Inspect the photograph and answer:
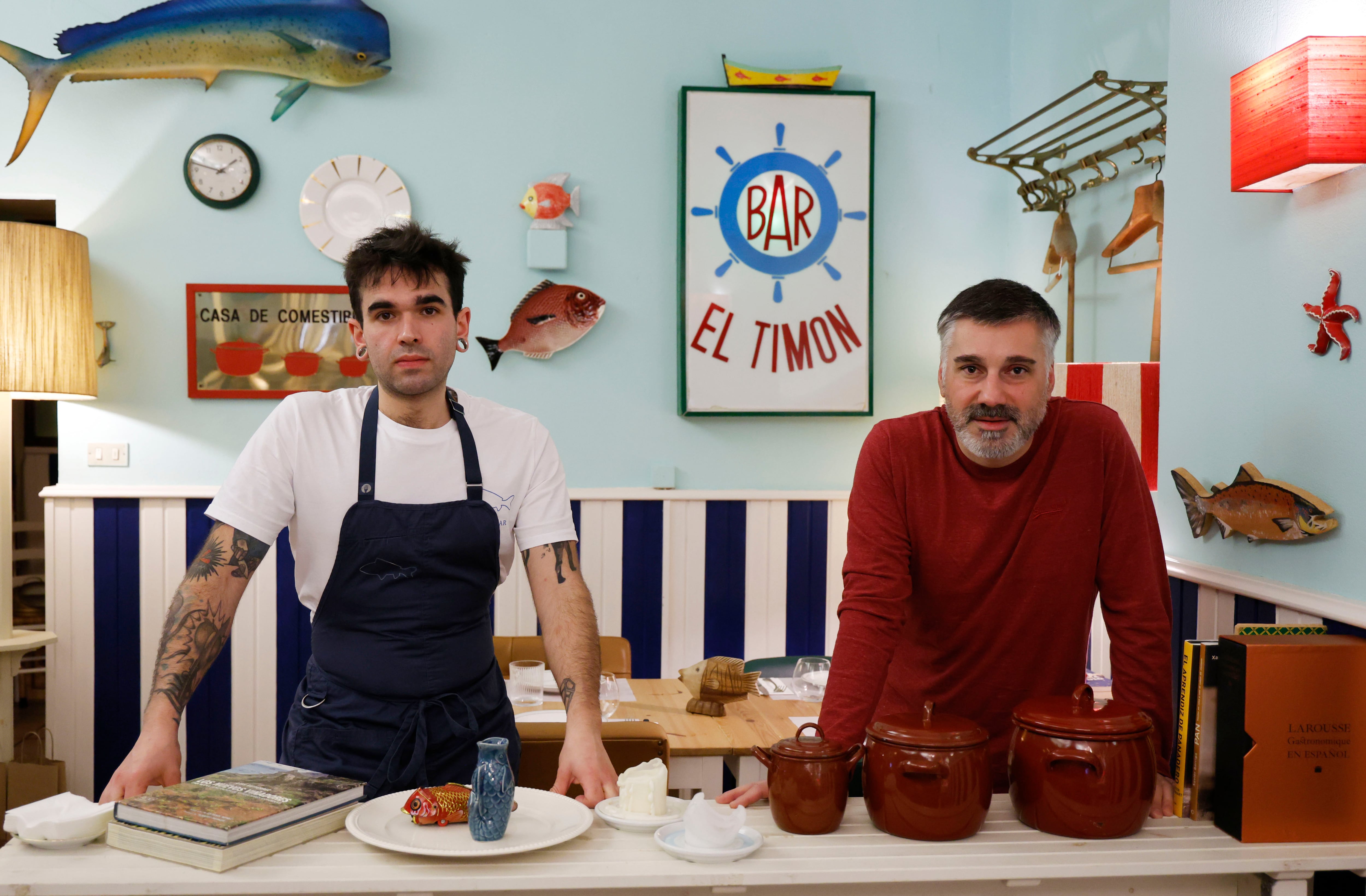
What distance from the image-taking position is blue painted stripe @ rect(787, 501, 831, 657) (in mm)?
3742

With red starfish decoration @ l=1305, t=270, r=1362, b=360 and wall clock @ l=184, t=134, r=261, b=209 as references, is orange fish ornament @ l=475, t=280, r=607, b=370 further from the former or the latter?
red starfish decoration @ l=1305, t=270, r=1362, b=360

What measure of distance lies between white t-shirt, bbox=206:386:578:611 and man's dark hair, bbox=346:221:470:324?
208 mm

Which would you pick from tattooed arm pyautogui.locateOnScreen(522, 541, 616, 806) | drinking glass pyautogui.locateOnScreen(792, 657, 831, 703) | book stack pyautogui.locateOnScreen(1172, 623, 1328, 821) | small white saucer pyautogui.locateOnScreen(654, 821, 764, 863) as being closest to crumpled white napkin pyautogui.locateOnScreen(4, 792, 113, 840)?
tattooed arm pyautogui.locateOnScreen(522, 541, 616, 806)

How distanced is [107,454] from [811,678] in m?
2.58

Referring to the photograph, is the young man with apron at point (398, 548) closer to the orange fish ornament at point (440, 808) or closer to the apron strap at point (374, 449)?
the apron strap at point (374, 449)

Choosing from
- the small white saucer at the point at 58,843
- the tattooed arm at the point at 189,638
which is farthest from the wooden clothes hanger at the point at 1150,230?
the small white saucer at the point at 58,843

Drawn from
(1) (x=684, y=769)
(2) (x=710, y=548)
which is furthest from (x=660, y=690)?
(2) (x=710, y=548)

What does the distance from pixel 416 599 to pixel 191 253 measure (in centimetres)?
238

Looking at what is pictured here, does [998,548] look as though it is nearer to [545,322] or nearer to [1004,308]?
[1004,308]

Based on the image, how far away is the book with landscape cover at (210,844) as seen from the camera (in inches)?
47.0

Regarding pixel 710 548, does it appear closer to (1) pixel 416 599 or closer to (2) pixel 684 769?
(2) pixel 684 769

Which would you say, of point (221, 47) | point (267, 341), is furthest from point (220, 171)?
point (267, 341)

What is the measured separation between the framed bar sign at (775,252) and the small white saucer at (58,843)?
8.55 ft

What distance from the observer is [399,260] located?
181 cm
